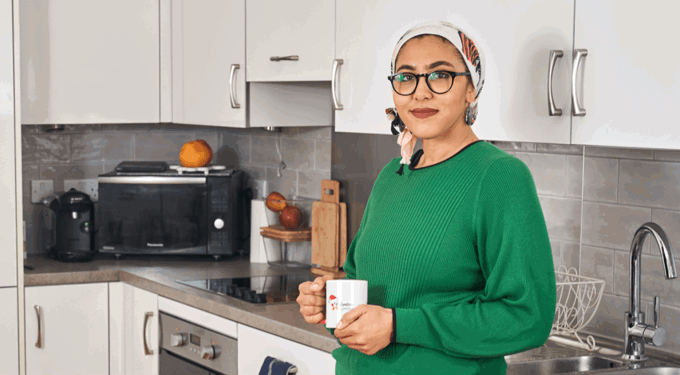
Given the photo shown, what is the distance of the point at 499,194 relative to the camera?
1110 millimetres

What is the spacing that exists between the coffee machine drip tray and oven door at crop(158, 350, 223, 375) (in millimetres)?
242

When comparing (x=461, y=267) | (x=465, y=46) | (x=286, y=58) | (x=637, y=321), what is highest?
(x=286, y=58)

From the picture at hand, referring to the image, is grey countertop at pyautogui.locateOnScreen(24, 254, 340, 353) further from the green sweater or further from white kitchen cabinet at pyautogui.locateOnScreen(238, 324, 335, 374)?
the green sweater

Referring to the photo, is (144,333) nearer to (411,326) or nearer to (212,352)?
(212,352)

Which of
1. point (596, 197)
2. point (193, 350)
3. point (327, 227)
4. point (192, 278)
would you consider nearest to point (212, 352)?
point (193, 350)

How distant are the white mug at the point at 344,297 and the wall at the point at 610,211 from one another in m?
0.96

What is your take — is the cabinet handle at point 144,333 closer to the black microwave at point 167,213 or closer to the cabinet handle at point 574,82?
the black microwave at point 167,213

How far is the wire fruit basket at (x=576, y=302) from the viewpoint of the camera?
1926 millimetres

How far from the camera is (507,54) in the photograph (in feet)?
5.64

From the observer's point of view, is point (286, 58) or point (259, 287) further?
point (259, 287)

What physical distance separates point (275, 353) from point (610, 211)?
3.19ft

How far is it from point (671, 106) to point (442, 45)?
513 mm

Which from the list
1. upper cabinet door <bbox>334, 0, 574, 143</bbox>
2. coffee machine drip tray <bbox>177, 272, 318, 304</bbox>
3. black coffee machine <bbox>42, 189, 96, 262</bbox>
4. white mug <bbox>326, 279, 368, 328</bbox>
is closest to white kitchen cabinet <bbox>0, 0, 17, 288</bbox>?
black coffee machine <bbox>42, 189, 96, 262</bbox>

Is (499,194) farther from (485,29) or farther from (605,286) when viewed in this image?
(605,286)
